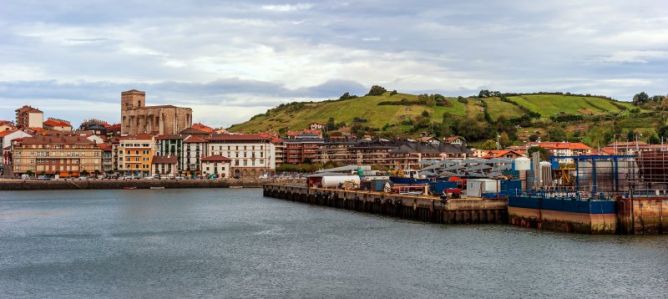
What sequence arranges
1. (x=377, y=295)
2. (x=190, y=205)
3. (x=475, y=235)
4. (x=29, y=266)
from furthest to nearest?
(x=190, y=205) < (x=475, y=235) < (x=29, y=266) < (x=377, y=295)

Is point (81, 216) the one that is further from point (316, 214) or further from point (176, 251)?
point (176, 251)

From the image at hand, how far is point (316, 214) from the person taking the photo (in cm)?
7788

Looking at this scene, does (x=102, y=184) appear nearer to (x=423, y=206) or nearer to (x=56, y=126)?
(x=56, y=126)

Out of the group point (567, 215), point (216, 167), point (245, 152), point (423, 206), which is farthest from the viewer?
point (245, 152)

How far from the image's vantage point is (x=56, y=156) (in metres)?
152

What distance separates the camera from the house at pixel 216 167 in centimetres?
15550

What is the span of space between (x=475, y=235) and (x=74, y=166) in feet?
386

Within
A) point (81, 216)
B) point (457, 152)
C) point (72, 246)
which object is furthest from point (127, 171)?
point (72, 246)

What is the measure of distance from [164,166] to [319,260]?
4609 inches

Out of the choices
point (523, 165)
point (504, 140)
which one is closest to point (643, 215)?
point (523, 165)

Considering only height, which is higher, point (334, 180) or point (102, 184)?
point (334, 180)

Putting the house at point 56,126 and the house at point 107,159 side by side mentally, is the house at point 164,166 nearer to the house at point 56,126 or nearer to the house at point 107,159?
the house at point 107,159

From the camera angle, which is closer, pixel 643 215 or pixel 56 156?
pixel 643 215

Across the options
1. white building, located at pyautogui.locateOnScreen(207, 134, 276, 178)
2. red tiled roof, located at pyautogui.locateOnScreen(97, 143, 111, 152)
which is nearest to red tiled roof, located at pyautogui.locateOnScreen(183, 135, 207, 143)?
white building, located at pyautogui.locateOnScreen(207, 134, 276, 178)
